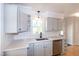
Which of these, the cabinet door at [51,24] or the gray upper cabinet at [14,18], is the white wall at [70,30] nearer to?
the cabinet door at [51,24]

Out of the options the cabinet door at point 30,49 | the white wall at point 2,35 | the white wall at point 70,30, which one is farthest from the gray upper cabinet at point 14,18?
the white wall at point 70,30

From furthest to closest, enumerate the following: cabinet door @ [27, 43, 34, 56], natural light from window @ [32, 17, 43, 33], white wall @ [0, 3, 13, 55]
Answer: natural light from window @ [32, 17, 43, 33], cabinet door @ [27, 43, 34, 56], white wall @ [0, 3, 13, 55]

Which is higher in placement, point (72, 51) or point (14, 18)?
point (14, 18)

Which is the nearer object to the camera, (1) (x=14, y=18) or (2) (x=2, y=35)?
(2) (x=2, y=35)

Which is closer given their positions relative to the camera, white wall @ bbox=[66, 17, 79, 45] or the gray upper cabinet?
the gray upper cabinet

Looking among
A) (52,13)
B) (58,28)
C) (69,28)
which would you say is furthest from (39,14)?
(69,28)

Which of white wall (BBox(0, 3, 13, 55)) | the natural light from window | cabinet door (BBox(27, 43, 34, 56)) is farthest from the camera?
the natural light from window

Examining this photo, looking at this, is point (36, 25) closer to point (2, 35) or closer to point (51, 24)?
point (51, 24)

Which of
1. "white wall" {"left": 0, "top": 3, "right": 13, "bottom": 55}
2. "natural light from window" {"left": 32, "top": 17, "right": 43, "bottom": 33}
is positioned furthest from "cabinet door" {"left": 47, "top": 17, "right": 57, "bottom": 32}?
"white wall" {"left": 0, "top": 3, "right": 13, "bottom": 55}

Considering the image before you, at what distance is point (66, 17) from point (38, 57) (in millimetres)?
657

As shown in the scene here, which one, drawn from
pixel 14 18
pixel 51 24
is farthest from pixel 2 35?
pixel 51 24

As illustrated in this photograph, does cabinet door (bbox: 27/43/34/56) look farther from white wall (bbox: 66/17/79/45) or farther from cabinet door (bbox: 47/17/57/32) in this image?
white wall (bbox: 66/17/79/45)

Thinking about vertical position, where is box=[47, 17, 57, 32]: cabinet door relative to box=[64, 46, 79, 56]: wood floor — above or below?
above

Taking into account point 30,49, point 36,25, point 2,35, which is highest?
point 36,25
